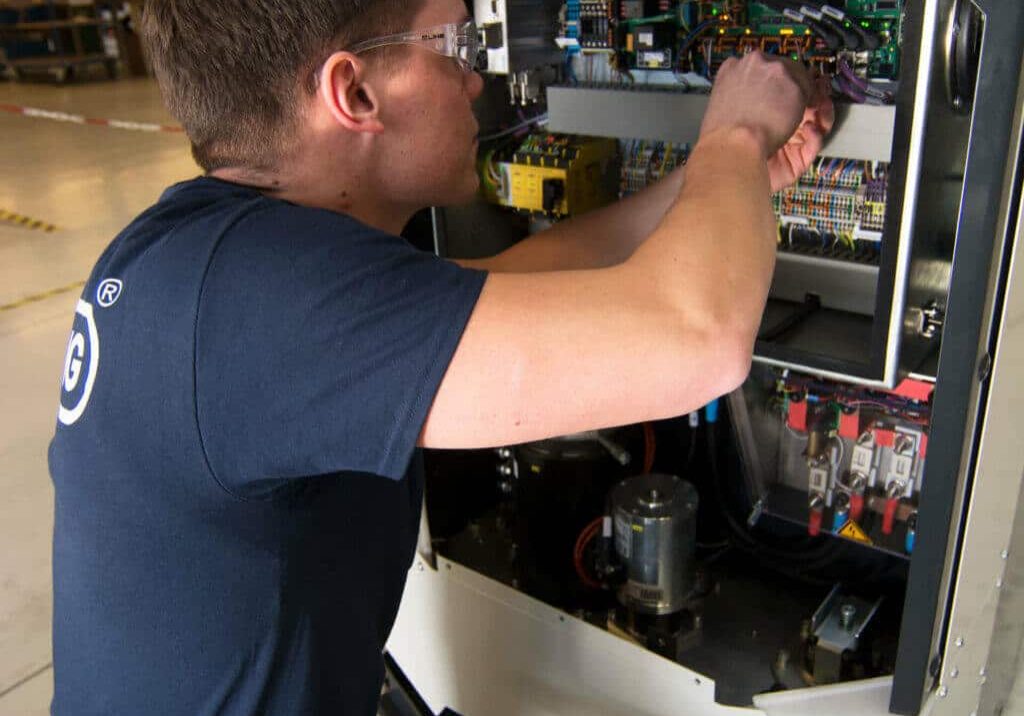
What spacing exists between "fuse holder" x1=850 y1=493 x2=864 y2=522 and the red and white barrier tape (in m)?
7.39

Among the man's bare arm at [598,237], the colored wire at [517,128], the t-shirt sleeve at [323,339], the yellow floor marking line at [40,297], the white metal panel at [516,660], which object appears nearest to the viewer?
the t-shirt sleeve at [323,339]

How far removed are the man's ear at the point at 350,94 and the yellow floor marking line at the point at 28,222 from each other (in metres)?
5.05

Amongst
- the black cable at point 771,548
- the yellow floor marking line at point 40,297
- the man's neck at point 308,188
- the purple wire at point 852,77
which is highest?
the purple wire at point 852,77

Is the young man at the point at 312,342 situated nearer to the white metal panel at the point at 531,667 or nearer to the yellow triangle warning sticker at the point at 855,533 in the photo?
the white metal panel at the point at 531,667

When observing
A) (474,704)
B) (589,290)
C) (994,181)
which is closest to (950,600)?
(994,181)

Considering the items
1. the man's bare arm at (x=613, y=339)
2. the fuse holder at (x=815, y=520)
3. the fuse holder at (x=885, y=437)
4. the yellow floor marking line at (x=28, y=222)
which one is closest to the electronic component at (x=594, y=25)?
the man's bare arm at (x=613, y=339)

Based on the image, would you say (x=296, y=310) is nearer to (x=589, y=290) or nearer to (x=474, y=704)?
(x=589, y=290)

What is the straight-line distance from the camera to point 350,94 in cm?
88

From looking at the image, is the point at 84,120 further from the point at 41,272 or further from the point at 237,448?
the point at 237,448

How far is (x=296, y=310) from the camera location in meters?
0.73

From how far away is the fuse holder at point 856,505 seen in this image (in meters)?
1.41

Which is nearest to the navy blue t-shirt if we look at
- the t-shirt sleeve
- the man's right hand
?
the t-shirt sleeve

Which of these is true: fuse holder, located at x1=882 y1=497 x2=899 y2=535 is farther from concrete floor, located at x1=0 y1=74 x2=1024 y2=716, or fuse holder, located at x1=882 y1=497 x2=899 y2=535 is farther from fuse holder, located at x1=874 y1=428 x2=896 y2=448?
concrete floor, located at x1=0 y1=74 x2=1024 y2=716

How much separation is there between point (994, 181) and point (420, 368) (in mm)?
523
